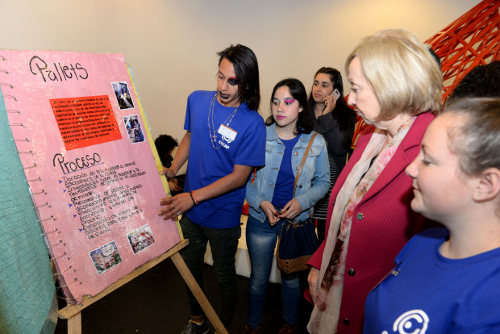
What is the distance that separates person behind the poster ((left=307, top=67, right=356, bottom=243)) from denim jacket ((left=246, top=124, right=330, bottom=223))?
349 millimetres

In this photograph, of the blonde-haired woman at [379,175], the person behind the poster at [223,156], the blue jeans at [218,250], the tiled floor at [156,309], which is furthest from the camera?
the tiled floor at [156,309]

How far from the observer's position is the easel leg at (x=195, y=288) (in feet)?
4.83

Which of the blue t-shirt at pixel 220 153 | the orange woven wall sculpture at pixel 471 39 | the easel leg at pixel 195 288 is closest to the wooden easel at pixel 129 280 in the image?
the easel leg at pixel 195 288

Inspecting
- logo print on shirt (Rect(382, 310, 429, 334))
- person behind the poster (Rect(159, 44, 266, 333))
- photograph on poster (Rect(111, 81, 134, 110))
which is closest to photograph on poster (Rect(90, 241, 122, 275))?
person behind the poster (Rect(159, 44, 266, 333))

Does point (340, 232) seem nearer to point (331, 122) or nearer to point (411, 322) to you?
point (411, 322)

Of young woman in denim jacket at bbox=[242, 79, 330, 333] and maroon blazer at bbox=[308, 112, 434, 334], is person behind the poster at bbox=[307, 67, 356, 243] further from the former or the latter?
maroon blazer at bbox=[308, 112, 434, 334]

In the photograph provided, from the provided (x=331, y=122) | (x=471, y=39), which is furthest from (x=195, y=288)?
(x=471, y=39)

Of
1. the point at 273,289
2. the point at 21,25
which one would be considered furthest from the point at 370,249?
the point at 21,25

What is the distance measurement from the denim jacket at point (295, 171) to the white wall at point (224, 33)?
2376 millimetres

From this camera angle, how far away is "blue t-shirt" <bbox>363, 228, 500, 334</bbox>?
0.52m

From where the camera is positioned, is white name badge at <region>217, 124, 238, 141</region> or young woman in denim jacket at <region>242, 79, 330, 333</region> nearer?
white name badge at <region>217, 124, 238, 141</region>

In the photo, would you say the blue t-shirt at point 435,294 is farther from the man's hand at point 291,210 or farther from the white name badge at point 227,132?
the white name badge at point 227,132

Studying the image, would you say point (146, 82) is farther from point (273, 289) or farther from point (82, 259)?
point (82, 259)

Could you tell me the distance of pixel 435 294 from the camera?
598mm
